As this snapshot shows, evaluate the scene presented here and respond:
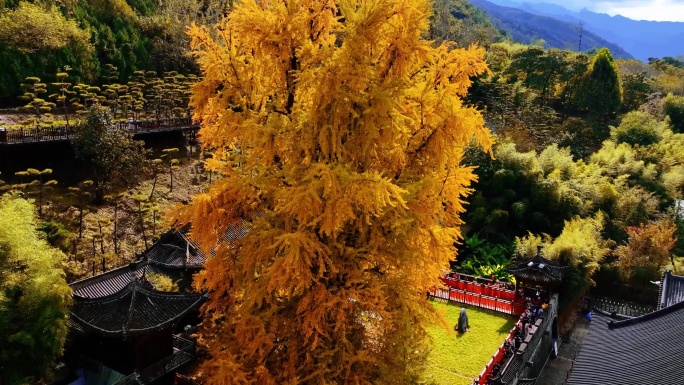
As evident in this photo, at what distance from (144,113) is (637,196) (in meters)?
28.4

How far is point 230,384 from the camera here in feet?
28.2

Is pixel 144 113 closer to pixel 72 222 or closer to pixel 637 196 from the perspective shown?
pixel 72 222

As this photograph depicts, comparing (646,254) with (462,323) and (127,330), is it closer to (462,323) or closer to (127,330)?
(462,323)

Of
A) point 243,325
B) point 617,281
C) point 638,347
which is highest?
point 243,325

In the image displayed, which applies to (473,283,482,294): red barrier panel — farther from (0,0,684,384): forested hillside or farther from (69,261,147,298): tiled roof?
(69,261,147,298): tiled roof

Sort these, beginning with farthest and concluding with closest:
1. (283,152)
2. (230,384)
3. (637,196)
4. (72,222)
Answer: (637,196), (72,222), (283,152), (230,384)

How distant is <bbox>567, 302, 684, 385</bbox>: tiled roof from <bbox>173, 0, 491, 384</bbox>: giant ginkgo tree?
5139mm

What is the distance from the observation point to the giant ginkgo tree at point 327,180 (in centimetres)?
814

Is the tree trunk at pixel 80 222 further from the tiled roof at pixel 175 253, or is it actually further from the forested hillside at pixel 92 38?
the forested hillside at pixel 92 38

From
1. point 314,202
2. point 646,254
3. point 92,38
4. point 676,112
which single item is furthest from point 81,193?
point 676,112

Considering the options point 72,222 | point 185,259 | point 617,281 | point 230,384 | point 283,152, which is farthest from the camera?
point 617,281

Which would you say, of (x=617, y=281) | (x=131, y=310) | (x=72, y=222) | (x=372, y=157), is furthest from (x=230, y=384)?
(x=617, y=281)

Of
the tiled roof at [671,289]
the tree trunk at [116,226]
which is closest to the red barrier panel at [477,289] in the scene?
the tiled roof at [671,289]

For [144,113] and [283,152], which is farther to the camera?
[144,113]
